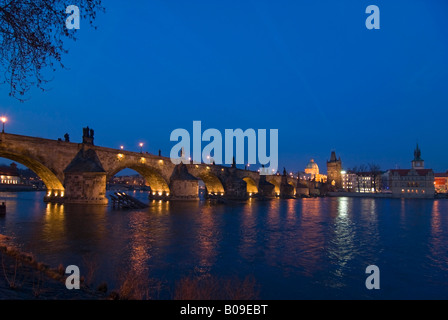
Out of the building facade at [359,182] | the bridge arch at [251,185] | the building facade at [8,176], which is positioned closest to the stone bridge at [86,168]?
the bridge arch at [251,185]

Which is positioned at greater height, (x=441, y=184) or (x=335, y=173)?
(x=335, y=173)

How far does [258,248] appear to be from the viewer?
15383mm

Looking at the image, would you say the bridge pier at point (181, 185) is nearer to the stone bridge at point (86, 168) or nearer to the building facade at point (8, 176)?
the stone bridge at point (86, 168)

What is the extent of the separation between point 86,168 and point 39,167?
5193mm

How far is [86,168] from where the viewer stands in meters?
34.0

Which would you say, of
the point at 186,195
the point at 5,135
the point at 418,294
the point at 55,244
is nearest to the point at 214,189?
the point at 186,195

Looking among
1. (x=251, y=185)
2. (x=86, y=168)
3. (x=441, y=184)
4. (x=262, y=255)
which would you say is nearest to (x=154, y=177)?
(x=86, y=168)

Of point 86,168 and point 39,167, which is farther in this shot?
point 86,168

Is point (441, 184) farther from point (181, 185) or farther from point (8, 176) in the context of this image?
point (8, 176)

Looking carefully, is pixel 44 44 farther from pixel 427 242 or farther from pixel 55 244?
pixel 427 242

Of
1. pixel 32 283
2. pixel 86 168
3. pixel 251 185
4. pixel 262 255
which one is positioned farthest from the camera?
pixel 251 185

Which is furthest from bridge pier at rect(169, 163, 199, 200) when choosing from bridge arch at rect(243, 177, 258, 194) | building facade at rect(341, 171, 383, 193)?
building facade at rect(341, 171, 383, 193)

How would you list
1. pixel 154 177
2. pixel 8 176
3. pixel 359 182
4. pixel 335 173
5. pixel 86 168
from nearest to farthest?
1. pixel 86 168
2. pixel 154 177
3. pixel 8 176
4. pixel 359 182
5. pixel 335 173
